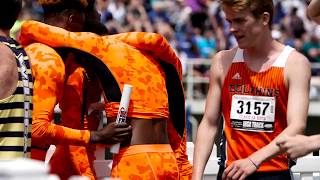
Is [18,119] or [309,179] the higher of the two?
[18,119]

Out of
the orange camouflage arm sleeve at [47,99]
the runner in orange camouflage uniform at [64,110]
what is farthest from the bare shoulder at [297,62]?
the orange camouflage arm sleeve at [47,99]

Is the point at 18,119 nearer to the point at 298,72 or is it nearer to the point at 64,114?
the point at 64,114

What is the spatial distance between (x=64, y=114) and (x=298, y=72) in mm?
1550

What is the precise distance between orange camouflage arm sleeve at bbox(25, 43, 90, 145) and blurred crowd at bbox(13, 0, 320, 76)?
11178 mm

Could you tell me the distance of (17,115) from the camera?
473 cm

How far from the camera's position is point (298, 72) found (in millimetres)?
4699

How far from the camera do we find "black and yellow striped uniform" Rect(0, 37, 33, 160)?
185 inches

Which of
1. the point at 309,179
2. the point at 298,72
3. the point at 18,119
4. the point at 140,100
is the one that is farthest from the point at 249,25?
the point at 309,179

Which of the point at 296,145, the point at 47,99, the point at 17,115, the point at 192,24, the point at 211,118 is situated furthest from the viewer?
the point at 192,24

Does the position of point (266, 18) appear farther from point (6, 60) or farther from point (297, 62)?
point (6, 60)

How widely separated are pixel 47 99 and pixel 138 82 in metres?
0.55

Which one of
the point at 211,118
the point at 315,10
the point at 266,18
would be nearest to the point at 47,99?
the point at 211,118

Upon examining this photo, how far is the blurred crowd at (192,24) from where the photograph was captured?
1730 centimetres

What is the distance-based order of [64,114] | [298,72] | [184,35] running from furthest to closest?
[184,35]
[64,114]
[298,72]
